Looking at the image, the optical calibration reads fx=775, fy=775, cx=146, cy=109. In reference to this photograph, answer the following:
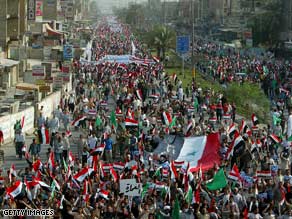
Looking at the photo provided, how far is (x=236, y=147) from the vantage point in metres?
18.7

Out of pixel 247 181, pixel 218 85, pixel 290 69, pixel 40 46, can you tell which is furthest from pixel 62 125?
pixel 40 46

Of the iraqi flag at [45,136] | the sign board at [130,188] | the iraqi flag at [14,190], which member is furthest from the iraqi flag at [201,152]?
the iraqi flag at [45,136]

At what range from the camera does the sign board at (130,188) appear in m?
14.7

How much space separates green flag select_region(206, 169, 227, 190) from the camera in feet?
50.8

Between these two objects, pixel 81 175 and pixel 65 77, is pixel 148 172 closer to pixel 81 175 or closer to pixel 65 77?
pixel 81 175

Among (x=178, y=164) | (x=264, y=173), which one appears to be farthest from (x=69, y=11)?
(x=264, y=173)

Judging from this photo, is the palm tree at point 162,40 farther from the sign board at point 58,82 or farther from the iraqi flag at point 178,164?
the iraqi flag at point 178,164

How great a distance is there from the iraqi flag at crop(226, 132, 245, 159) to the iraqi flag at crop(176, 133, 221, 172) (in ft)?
0.97

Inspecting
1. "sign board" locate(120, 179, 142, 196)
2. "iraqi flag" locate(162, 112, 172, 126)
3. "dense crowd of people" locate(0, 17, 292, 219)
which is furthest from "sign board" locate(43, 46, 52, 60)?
"sign board" locate(120, 179, 142, 196)

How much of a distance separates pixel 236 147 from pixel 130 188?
4715 millimetres

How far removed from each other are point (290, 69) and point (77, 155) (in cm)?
3228

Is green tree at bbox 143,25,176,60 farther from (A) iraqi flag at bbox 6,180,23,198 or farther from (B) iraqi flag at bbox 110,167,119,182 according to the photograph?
(A) iraqi flag at bbox 6,180,23,198

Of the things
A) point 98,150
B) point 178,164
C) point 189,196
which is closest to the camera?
point 189,196

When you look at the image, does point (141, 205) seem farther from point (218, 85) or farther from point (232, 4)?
point (232, 4)
